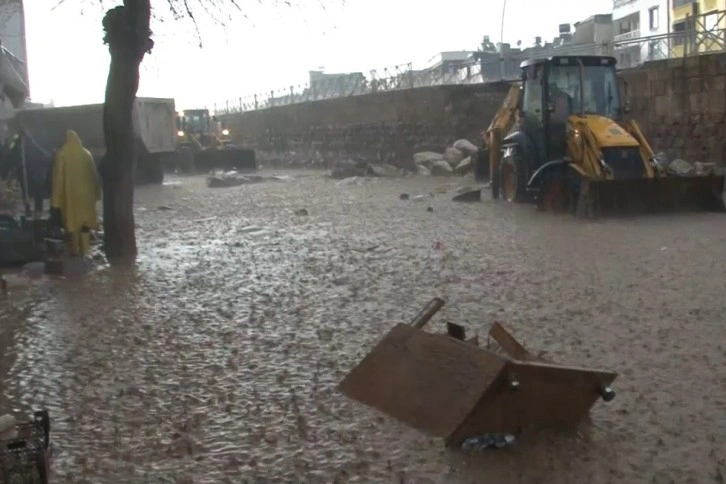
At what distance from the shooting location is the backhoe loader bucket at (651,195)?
12.8 m

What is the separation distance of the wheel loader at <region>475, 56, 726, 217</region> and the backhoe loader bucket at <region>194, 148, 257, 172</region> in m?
18.9

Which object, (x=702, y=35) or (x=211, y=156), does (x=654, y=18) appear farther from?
(x=702, y=35)

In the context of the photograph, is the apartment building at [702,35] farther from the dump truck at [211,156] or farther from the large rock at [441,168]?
the dump truck at [211,156]

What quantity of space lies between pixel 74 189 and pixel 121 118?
1009mm

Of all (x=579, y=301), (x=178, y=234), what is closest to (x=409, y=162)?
(x=178, y=234)

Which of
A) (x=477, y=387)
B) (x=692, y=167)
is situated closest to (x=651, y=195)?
(x=692, y=167)

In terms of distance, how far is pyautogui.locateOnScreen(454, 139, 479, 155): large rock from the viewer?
26.4m

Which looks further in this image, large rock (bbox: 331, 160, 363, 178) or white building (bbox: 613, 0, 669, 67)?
white building (bbox: 613, 0, 669, 67)

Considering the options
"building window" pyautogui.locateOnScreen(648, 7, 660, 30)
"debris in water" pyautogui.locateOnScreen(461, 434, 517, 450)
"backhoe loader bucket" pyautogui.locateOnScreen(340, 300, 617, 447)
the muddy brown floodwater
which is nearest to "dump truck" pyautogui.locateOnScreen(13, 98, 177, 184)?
the muddy brown floodwater

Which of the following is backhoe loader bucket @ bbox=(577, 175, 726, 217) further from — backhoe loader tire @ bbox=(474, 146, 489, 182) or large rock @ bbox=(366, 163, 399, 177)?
large rock @ bbox=(366, 163, 399, 177)

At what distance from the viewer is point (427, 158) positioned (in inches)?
1076

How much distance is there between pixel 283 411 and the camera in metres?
4.73

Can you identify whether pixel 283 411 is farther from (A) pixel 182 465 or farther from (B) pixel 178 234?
(B) pixel 178 234

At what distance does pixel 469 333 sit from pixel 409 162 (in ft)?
77.5
